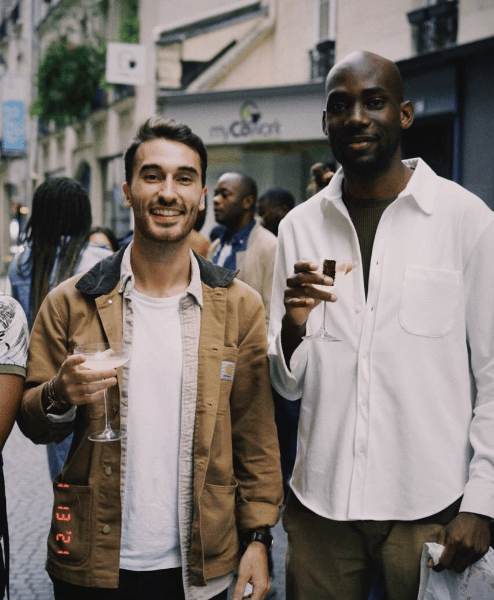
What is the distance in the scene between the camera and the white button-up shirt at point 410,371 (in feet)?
7.88

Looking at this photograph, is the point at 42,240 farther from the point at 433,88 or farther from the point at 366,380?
the point at 433,88

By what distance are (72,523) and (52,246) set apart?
229cm

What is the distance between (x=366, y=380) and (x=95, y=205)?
22.2 metres

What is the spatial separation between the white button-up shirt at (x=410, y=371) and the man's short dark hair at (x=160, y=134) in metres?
0.64

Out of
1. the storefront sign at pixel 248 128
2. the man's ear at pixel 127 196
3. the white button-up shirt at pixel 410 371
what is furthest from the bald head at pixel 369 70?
the storefront sign at pixel 248 128

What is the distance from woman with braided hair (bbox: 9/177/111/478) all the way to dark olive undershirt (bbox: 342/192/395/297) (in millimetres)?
2031

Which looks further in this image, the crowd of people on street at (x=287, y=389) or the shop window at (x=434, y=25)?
the shop window at (x=434, y=25)

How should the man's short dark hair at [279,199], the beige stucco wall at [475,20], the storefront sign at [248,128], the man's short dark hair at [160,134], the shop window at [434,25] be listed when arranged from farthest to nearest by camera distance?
1. the storefront sign at [248,128]
2. the shop window at [434,25]
3. the beige stucco wall at [475,20]
4. the man's short dark hair at [279,199]
5. the man's short dark hair at [160,134]

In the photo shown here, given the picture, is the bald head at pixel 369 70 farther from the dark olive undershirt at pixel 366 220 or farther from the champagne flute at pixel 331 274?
the champagne flute at pixel 331 274

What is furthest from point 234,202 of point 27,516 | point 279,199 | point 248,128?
point 248,128

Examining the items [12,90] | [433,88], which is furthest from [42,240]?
[12,90]

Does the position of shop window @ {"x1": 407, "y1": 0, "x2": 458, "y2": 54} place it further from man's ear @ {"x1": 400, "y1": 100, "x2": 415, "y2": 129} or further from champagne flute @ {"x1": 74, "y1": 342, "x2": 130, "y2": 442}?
champagne flute @ {"x1": 74, "y1": 342, "x2": 130, "y2": 442}

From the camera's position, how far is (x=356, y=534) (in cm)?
252

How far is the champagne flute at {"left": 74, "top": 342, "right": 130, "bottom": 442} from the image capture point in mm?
2182
